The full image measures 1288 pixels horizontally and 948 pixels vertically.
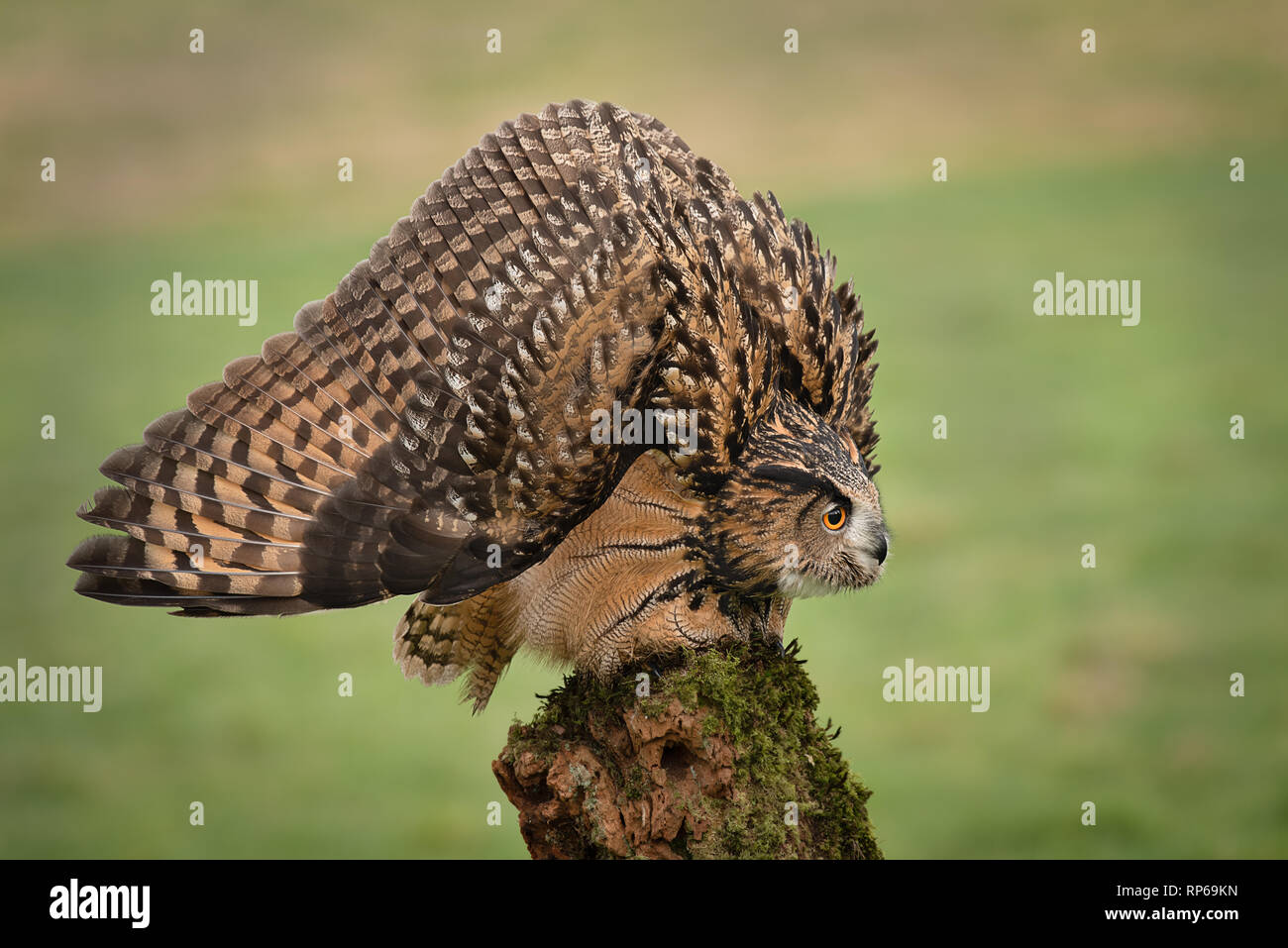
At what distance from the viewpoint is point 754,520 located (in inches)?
143

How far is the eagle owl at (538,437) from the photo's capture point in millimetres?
3559

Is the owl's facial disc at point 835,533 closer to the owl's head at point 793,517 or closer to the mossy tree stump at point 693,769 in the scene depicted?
the owl's head at point 793,517

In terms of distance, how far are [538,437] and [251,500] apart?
852 millimetres

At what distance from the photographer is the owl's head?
3.62 metres

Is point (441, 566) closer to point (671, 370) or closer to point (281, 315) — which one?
point (671, 370)

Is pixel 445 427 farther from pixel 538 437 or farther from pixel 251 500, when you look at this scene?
pixel 251 500

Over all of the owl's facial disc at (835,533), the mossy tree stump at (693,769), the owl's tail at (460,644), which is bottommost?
the mossy tree stump at (693,769)

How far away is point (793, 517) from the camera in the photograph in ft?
12.0

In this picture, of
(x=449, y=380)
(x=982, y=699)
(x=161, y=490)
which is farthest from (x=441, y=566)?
(x=982, y=699)

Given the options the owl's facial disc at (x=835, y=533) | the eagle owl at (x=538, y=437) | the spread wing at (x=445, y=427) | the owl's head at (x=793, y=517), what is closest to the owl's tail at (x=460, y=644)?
the eagle owl at (x=538, y=437)

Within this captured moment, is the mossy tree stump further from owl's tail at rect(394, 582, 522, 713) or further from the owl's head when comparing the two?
owl's tail at rect(394, 582, 522, 713)

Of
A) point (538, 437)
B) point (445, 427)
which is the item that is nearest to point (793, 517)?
point (538, 437)

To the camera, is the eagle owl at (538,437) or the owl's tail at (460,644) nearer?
the eagle owl at (538,437)

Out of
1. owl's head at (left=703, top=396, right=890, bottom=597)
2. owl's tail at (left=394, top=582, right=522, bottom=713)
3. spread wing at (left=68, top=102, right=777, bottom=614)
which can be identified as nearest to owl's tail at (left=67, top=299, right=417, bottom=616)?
spread wing at (left=68, top=102, right=777, bottom=614)
